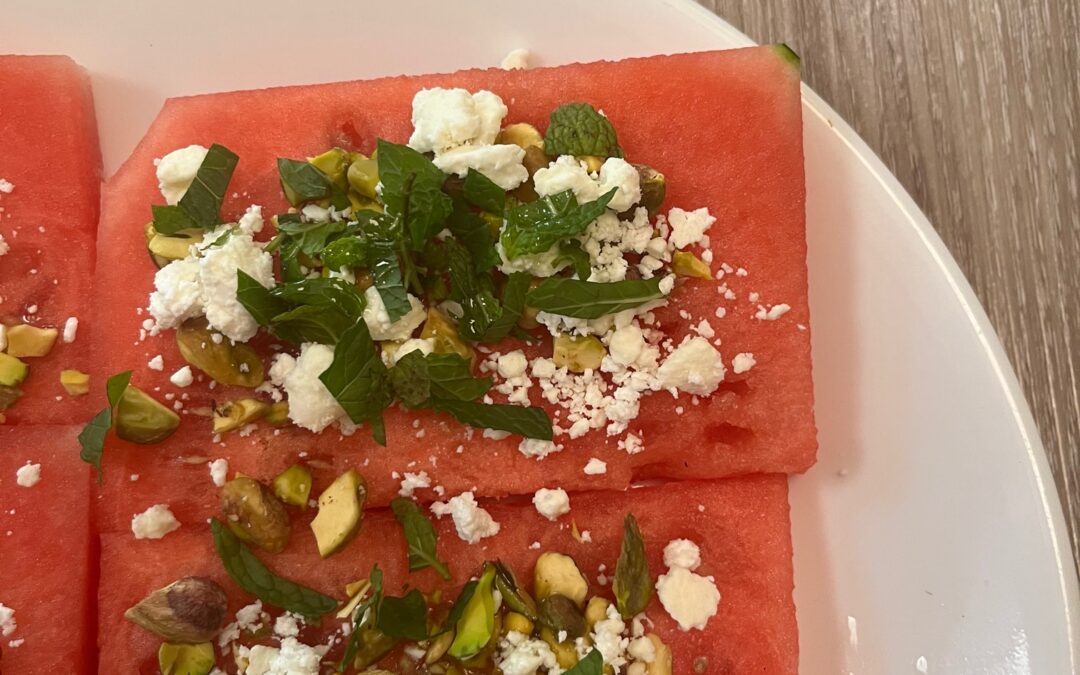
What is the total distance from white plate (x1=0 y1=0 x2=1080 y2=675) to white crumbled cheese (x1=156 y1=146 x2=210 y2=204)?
273 millimetres

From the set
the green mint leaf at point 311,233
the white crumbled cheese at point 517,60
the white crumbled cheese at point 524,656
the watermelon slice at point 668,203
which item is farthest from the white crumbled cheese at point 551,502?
the white crumbled cheese at point 517,60

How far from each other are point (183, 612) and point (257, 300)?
62 cm

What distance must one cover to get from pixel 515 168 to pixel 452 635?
95 centimetres

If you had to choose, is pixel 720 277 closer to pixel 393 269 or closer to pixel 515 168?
pixel 515 168

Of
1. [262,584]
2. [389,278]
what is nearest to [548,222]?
[389,278]

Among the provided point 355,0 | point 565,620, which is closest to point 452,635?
point 565,620

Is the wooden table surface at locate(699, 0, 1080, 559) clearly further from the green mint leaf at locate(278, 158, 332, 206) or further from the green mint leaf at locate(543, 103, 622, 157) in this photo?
the green mint leaf at locate(278, 158, 332, 206)

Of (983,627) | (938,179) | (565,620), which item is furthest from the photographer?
(938,179)

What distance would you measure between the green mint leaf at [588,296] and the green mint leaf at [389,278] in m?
0.25

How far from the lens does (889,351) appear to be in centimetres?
179

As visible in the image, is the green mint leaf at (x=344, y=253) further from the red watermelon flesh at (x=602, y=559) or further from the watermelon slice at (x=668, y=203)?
the red watermelon flesh at (x=602, y=559)

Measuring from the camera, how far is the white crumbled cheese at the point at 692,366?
162 cm

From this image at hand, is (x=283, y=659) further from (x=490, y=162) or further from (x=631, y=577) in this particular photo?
(x=490, y=162)

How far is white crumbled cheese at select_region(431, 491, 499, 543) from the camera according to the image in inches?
63.4
